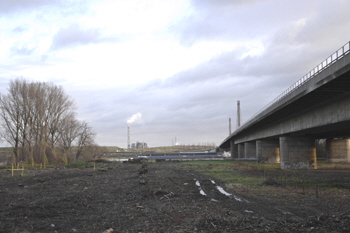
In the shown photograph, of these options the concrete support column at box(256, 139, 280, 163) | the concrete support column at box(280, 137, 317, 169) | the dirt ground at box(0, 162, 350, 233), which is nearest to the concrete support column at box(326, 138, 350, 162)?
the concrete support column at box(256, 139, 280, 163)

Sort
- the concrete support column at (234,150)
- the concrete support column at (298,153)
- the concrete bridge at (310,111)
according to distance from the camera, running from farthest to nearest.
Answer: the concrete support column at (234,150), the concrete support column at (298,153), the concrete bridge at (310,111)

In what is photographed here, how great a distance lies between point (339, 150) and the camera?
65.2 metres

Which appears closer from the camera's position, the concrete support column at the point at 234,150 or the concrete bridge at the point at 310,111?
the concrete bridge at the point at 310,111

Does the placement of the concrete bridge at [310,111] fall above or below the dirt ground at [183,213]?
above

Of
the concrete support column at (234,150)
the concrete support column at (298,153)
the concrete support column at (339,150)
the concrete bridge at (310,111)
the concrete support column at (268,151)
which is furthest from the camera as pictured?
the concrete support column at (234,150)

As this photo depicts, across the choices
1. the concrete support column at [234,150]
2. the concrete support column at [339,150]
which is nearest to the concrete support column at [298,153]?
the concrete support column at [339,150]

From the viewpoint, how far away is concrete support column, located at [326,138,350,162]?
64188mm

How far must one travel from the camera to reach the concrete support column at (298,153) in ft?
141

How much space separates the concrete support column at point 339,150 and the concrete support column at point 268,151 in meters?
10.6

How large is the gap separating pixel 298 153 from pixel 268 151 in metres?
24.4

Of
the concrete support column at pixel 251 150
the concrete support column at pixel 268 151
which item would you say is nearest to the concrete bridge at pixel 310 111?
the concrete support column at pixel 268 151

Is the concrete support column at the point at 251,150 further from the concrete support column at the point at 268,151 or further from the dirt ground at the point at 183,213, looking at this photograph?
the dirt ground at the point at 183,213

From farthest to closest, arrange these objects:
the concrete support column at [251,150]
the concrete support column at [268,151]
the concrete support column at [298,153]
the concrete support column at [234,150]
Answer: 1. the concrete support column at [234,150]
2. the concrete support column at [251,150]
3. the concrete support column at [268,151]
4. the concrete support column at [298,153]

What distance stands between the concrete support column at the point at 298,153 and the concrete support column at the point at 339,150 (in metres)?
24.8
